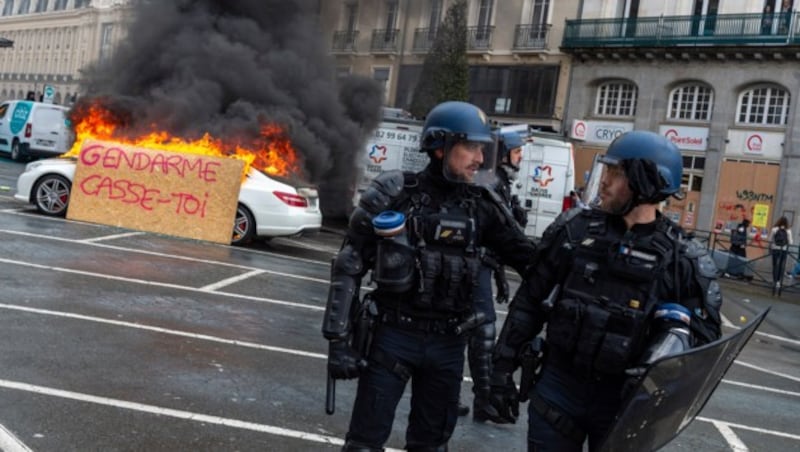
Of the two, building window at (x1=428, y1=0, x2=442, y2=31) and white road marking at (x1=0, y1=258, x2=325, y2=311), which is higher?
building window at (x1=428, y1=0, x2=442, y2=31)

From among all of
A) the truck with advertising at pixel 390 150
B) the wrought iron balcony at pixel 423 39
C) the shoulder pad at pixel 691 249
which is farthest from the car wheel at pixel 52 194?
the wrought iron balcony at pixel 423 39

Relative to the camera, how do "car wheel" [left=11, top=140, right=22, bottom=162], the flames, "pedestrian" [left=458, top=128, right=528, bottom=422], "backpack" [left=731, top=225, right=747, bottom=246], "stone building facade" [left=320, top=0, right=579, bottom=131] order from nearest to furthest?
"pedestrian" [left=458, top=128, right=528, bottom=422], the flames, "backpack" [left=731, top=225, right=747, bottom=246], "car wheel" [left=11, top=140, right=22, bottom=162], "stone building facade" [left=320, top=0, right=579, bottom=131]

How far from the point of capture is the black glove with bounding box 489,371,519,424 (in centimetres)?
308

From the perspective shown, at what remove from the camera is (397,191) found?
353 centimetres

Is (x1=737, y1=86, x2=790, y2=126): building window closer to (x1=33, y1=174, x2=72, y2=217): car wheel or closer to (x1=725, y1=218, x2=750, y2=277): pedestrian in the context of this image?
(x1=725, y1=218, x2=750, y2=277): pedestrian

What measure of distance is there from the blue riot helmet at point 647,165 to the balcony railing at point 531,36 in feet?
89.7

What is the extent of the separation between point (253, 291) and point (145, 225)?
13.3 feet

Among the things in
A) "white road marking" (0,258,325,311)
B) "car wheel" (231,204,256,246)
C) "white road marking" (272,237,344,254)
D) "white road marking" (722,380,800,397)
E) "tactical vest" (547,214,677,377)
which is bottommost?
"white road marking" (722,380,800,397)

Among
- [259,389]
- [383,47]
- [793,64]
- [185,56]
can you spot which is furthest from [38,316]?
[793,64]

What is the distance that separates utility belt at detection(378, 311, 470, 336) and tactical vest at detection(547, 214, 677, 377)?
2.17ft

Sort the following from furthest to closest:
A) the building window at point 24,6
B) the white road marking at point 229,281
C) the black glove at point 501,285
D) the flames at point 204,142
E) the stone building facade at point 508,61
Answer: the building window at point 24,6
the stone building facade at point 508,61
the flames at point 204,142
the white road marking at point 229,281
the black glove at point 501,285

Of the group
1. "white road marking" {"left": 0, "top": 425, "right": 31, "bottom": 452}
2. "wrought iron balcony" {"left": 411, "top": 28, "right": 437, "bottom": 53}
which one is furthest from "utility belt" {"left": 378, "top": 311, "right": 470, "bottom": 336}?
"wrought iron balcony" {"left": 411, "top": 28, "right": 437, "bottom": 53}

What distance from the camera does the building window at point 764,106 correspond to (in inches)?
946

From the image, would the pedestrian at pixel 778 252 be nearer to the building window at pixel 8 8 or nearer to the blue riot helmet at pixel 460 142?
the blue riot helmet at pixel 460 142
